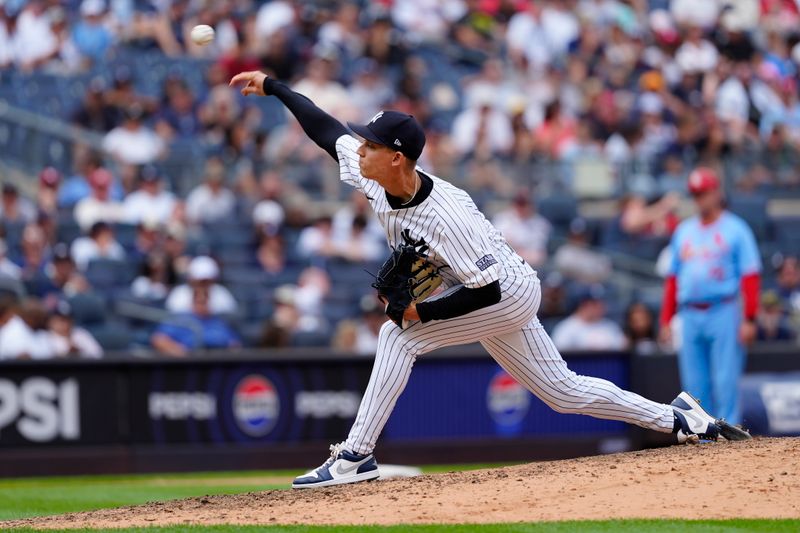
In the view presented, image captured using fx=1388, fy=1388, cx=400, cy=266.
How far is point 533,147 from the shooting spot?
16.1 meters

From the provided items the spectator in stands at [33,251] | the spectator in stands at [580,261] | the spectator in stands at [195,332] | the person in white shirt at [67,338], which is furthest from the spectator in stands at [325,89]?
the person in white shirt at [67,338]

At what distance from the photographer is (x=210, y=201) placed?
14406 mm

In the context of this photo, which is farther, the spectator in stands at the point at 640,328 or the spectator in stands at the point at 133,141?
the spectator in stands at the point at 133,141

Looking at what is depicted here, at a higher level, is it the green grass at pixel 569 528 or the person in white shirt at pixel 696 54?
the person in white shirt at pixel 696 54

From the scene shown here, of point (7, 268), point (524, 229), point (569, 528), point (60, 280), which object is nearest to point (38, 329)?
point (60, 280)

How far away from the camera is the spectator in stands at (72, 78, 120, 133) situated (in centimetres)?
1512

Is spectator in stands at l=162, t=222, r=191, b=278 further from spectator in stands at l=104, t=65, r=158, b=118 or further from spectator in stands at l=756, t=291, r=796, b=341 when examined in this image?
spectator in stands at l=756, t=291, r=796, b=341

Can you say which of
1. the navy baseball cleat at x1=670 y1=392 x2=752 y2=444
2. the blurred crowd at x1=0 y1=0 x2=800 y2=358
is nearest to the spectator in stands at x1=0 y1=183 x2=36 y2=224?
the blurred crowd at x1=0 y1=0 x2=800 y2=358

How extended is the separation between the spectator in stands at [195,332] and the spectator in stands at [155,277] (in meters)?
0.55

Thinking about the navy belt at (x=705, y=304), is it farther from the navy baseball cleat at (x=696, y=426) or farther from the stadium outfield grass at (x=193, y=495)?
the navy baseball cleat at (x=696, y=426)

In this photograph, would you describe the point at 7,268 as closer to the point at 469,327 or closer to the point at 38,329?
the point at 38,329

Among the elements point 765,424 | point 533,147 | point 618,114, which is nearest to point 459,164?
point 533,147

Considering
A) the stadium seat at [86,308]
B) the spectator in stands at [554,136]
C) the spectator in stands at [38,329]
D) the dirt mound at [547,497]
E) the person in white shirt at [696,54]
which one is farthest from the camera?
the person in white shirt at [696,54]

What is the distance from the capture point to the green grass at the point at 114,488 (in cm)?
815
